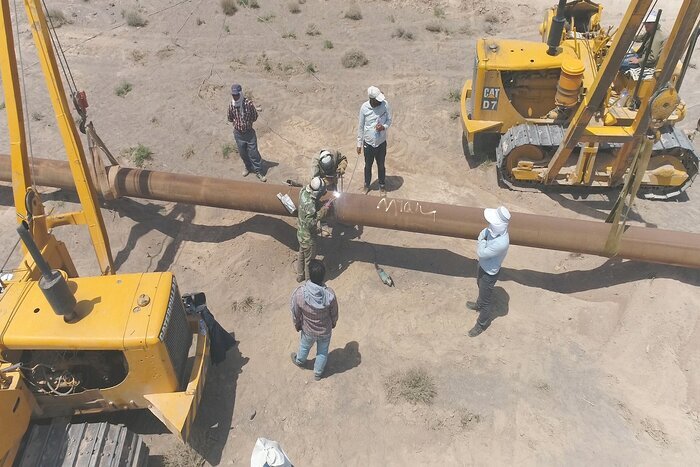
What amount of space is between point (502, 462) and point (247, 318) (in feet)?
12.7

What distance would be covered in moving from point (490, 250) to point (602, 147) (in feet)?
15.6

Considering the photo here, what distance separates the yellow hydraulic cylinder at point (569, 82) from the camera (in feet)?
30.0

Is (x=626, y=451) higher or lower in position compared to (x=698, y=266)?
lower

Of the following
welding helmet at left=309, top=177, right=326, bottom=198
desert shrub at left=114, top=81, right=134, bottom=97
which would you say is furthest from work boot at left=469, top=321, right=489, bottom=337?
desert shrub at left=114, top=81, right=134, bottom=97

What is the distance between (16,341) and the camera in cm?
514

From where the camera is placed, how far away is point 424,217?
786cm

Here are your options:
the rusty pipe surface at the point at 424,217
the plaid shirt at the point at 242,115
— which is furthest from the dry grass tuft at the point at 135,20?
the rusty pipe surface at the point at 424,217

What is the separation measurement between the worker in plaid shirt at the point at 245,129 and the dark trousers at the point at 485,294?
5001 millimetres

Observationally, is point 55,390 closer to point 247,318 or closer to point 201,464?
point 201,464

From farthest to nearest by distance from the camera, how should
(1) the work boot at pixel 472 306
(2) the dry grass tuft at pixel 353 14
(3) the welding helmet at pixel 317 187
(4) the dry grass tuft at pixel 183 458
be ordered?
(2) the dry grass tuft at pixel 353 14, (1) the work boot at pixel 472 306, (3) the welding helmet at pixel 317 187, (4) the dry grass tuft at pixel 183 458

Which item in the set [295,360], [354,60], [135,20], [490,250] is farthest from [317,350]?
[135,20]

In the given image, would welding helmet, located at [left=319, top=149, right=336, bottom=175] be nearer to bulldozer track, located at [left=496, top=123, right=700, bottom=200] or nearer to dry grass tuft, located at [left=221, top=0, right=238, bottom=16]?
bulldozer track, located at [left=496, top=123, right=700, bottom=200]

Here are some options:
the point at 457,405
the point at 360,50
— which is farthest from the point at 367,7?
the point at 457,405

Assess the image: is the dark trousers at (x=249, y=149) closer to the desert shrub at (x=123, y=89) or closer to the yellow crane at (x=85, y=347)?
the yellow crane at (x=85, y=347)
